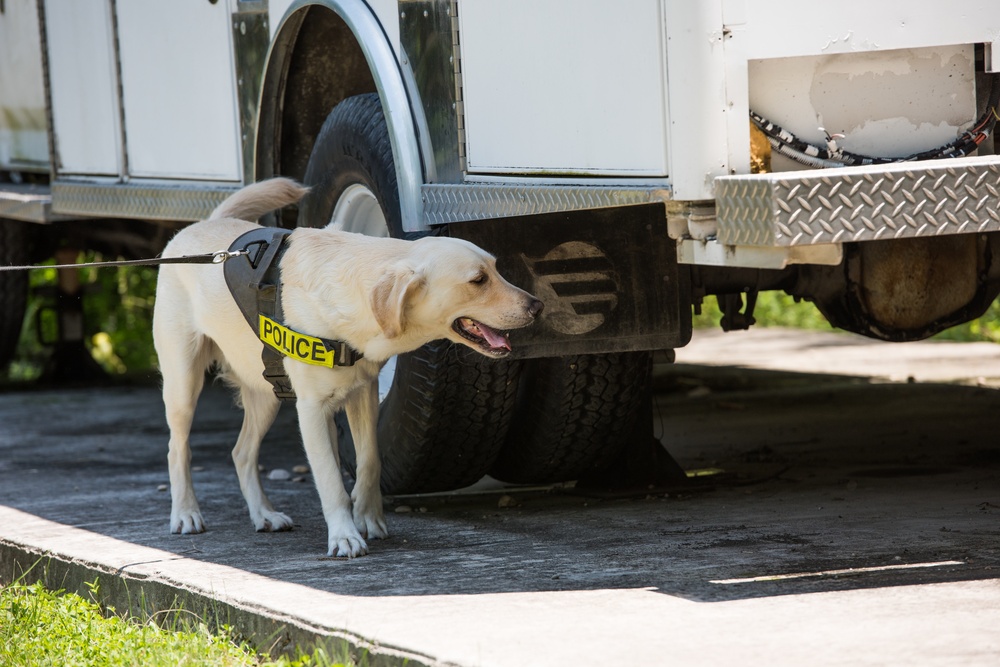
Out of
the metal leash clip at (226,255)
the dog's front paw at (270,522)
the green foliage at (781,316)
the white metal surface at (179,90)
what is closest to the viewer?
the metal leash clip at (226,255)

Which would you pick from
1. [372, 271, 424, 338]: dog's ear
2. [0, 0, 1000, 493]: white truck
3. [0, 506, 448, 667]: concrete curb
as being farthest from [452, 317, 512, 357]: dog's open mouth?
[0, 506, 448, 667]: concrete curb

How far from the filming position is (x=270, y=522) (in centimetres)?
497

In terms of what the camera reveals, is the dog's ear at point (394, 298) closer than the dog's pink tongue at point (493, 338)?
Yes

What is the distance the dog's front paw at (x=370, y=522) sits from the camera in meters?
4.70

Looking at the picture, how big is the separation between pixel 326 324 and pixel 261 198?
0.92 meters

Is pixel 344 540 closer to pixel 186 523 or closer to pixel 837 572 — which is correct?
pixel 186 523

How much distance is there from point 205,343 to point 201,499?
87 centimetres

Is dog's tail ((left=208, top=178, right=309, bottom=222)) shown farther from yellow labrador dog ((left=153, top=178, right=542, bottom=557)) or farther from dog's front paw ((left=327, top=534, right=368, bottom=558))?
dog's front paw ((left=327, top=534, right=368, bottom=558))

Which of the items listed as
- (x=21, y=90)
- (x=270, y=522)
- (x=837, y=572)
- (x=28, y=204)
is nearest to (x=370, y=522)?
(x=270, y=522)

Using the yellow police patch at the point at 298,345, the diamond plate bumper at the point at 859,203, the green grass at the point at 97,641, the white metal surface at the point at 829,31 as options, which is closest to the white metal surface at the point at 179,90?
the yellow police patch at the point at 298,345

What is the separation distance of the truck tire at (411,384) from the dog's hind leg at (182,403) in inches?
24.5

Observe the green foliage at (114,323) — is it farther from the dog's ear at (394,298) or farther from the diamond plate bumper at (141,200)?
the dog's ear at (394,298)

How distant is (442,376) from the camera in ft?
15.5

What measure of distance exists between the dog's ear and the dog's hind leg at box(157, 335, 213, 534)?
115 cm
